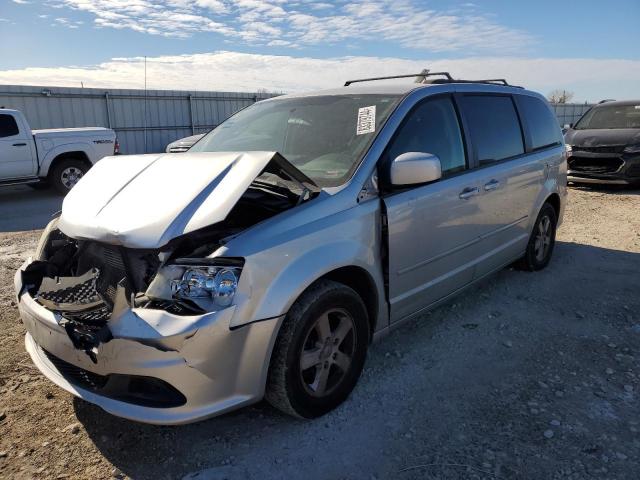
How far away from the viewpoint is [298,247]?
254cm

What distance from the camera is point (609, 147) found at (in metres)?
10.3

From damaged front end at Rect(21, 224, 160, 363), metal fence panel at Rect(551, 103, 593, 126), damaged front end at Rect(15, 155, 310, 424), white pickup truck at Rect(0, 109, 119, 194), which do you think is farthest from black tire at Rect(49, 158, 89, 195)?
metal fence panel at Rect(551, 103, 593, 126)

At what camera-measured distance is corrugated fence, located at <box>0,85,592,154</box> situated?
1576cm

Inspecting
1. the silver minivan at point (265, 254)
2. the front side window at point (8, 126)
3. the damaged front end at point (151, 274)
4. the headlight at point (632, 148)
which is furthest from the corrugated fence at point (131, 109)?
the damaged front end at point (151, 274)

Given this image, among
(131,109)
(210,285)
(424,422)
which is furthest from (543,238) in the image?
(131,109)

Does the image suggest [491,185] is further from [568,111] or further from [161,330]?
[568,111]

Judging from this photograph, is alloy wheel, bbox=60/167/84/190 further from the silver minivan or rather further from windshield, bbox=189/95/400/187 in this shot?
the silver minivan

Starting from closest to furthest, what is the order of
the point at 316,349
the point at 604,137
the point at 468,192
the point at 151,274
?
the point at 151,274, the point at 316,349, the point at 468,192, the point at 604,137

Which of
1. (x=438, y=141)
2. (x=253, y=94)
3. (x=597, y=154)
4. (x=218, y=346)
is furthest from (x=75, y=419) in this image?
(x=253, y=94)

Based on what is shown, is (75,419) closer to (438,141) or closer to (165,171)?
(165,171)

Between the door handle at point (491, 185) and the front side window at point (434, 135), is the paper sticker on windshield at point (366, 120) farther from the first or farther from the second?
the door handle at point (491, 185)

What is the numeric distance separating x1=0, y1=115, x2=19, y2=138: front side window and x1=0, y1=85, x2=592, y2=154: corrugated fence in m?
5.33

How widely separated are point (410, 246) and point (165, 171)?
1557 mm

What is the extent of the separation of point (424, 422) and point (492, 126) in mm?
2599
